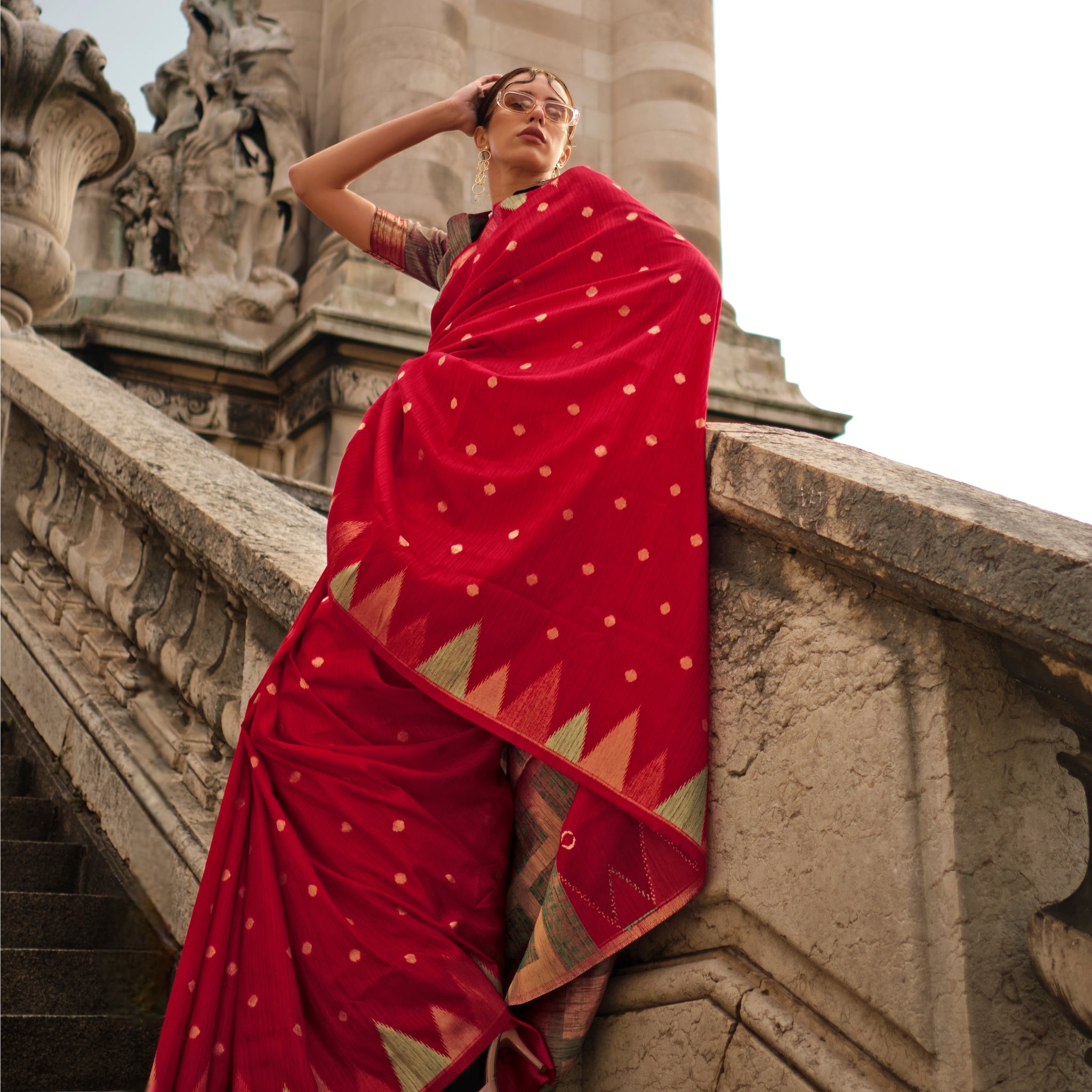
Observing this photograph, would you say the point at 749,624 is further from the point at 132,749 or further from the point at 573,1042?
the point at 132,749

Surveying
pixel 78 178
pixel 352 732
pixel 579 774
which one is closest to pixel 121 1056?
pixel 352 732

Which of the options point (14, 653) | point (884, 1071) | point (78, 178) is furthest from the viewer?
point (78, 178)

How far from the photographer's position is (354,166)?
8.21 feet

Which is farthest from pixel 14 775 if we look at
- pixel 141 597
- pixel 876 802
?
pixel 876 802

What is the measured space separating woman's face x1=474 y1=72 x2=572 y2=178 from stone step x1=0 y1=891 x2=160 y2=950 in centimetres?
175

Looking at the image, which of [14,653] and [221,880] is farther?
[14,653]

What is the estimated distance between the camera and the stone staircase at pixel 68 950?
2.08 m

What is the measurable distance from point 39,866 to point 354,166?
5.68 feet

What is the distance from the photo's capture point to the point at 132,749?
2682 millimetres

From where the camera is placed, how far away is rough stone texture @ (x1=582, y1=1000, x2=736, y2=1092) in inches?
57.8

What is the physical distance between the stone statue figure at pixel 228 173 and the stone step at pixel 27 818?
180 inches

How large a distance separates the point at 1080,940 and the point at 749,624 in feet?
1.83

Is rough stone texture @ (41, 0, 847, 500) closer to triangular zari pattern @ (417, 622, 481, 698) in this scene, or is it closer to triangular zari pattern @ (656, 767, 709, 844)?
triangular zari pattern @ (417, 622, 481, 698)

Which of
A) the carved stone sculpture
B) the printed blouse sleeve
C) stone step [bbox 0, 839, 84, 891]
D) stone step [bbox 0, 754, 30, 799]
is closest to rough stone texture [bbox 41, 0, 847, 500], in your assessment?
the carved stone sculpture
